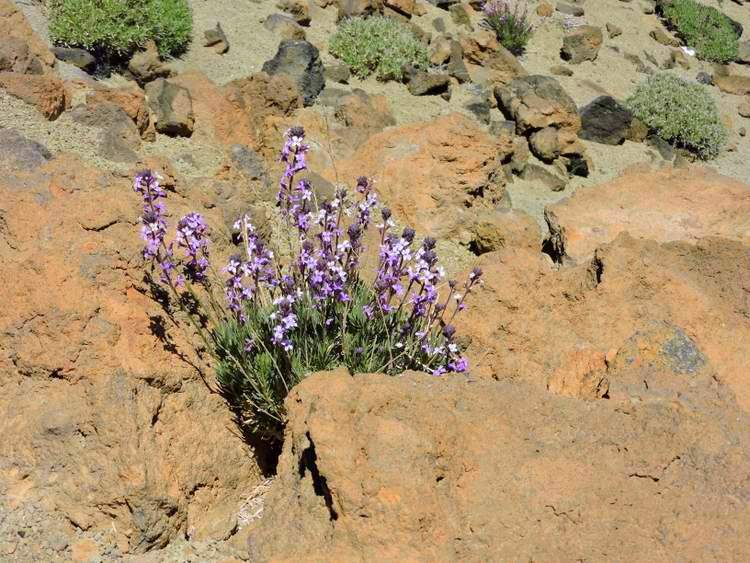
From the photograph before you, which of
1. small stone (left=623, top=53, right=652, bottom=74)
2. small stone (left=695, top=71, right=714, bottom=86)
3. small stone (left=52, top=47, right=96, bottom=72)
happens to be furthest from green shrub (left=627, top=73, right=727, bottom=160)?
small stone (left=52, top=47, right=96, bottom=72)

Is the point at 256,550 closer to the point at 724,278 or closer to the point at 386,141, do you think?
the point at 724,278

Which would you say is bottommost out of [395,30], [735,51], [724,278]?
[735,51]

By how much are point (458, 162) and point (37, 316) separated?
4.49 metres

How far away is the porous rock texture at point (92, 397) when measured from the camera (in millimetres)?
3725

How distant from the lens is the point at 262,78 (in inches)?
312

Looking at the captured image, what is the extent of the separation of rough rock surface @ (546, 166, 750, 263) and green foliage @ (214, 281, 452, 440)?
265cm

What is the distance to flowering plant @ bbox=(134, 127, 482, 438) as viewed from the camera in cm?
421

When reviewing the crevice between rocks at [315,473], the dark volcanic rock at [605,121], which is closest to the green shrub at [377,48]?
the dark volcanic rock at [605,121]

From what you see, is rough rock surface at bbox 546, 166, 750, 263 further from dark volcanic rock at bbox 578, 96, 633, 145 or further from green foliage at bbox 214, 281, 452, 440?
dark volcanic rock at bbox 578, 96, 633, 145

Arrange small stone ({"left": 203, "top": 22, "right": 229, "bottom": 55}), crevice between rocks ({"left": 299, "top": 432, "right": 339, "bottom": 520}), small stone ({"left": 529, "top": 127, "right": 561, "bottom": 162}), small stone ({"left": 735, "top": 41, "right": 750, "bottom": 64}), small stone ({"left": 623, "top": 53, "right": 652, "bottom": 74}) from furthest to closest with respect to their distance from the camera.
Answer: small stone ({"left": 735, "top": 41, "right": 750, "bottom": 64}), small stone ({"left": 623, "top": 53, "right": 652, "bottom": 74}), small stone ({"left": 203, "top": 22, "right": 229, "bottom": 55}), small stone ({"left": 529, "top": 127, "right": 561, "bottom": 162}), crevice between rocks ({"left": 299, "top": 432, "right": 339, "bottom": 520})

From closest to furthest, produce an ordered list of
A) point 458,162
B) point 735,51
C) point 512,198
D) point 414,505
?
point 414,505 → point 458,162 → point 512,198 → point 735,51

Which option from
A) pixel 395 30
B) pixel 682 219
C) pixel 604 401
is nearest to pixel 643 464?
pixel 604 401

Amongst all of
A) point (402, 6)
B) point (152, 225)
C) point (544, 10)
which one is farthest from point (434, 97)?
point (152, 225)

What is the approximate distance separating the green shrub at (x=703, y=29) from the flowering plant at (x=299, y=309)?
531 inches
